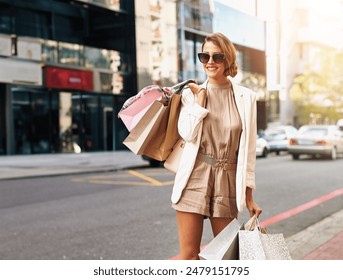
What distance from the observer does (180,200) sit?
2621 millimetres

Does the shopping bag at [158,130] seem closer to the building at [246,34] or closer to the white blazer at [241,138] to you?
the white blazer at [241,138]

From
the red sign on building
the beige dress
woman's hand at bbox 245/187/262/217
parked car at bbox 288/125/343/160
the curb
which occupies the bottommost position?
the curb

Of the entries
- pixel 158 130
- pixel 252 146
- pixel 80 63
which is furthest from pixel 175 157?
pixel 80 63

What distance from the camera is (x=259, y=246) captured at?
7.63 feet

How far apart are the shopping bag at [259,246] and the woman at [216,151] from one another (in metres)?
0.21

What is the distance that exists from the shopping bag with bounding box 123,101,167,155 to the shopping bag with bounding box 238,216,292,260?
2.14 ft

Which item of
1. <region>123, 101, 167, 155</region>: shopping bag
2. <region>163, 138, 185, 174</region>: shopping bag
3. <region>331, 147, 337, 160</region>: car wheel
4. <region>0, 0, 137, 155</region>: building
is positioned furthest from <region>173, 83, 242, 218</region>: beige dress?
<region>0, 0, 137, 155</region>: building

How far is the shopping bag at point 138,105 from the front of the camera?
2.53m

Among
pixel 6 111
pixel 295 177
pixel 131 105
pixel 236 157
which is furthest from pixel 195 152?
pixel 6 111

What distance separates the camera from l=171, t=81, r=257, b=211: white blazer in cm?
248

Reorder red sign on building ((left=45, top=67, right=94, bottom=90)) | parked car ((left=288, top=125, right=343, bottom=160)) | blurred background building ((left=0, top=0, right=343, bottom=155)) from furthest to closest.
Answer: red sign on building ((left=45, top=67, right=94, bottom=90))
blurred background building ((left=0, top=0, right=343, bottom=155))
parked car ((left=288, top=125, right=343, bottom=160))

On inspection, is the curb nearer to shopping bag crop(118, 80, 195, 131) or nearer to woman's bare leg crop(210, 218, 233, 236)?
woman's bare leg crop(210, 218, 233, 236)

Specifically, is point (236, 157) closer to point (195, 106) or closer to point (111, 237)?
point (195, 106)

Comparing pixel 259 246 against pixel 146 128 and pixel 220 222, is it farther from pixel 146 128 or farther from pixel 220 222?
pixel 146 128
